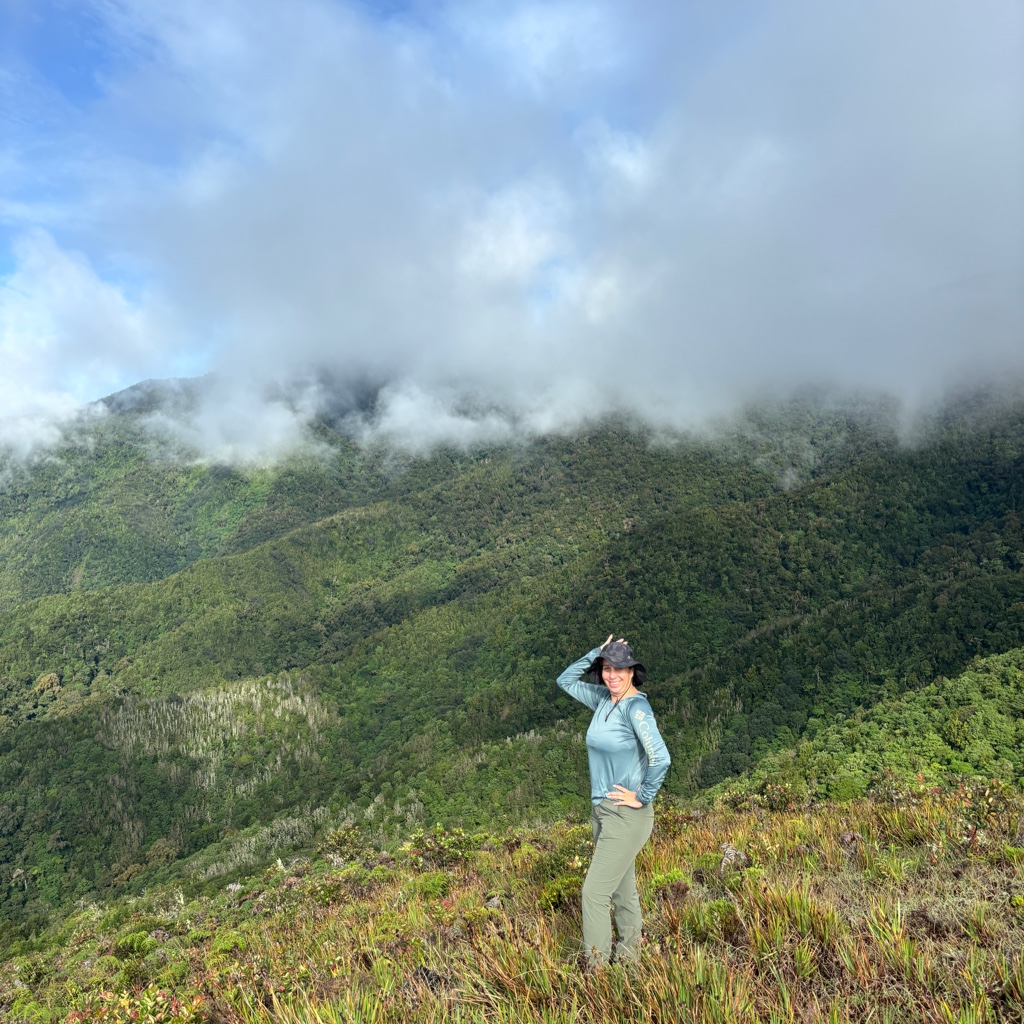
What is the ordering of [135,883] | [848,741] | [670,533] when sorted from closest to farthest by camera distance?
[848,741], [135,883], [670,533]

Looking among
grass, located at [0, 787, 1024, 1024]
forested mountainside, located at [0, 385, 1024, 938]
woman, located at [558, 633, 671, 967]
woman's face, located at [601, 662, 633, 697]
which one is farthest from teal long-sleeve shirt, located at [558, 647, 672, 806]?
forested mountainside, located at [0, 385, 1024, 938]

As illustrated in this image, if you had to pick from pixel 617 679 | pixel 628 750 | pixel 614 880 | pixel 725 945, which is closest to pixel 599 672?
pixel 617 679

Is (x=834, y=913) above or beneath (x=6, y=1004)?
above

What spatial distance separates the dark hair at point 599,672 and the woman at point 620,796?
0.02 metres

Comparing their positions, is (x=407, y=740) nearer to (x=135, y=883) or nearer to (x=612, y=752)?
(x=135, y=883)

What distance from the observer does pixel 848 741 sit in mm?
48125

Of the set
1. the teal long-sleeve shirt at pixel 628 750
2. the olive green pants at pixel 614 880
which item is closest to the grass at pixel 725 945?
the olive green pants at pixel 614 880

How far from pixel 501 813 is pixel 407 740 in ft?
213

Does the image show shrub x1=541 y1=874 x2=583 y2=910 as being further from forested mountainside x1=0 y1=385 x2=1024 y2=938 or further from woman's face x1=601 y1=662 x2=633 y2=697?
forested mountainside x1=0 y1=385 x2=1024 y2=938

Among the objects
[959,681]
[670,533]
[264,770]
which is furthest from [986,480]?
[264,770]

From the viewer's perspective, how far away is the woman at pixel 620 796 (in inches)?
218

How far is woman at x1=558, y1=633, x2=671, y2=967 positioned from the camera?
553cm

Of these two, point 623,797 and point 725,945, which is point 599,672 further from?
point 725,945

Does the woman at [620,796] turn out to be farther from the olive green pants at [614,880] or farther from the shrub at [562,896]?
the shrub at [562,896]
